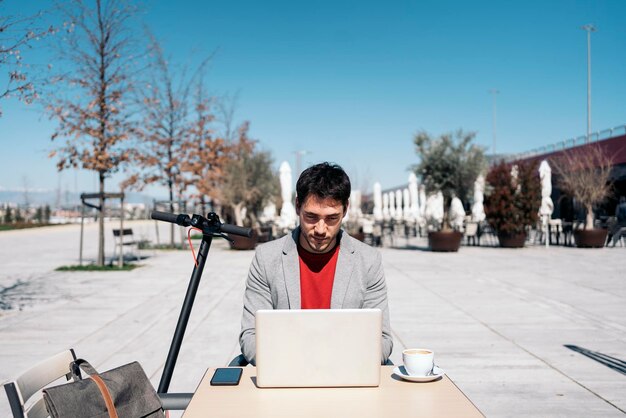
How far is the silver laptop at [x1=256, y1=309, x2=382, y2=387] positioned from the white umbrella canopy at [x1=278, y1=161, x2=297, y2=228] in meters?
16.2

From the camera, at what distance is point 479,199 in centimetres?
1842

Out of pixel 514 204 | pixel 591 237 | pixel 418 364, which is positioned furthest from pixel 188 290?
pixel 591 237

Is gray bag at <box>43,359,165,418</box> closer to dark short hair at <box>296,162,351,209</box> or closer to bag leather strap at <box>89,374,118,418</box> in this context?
bag leather strap at <box>89,374,118,418</box>

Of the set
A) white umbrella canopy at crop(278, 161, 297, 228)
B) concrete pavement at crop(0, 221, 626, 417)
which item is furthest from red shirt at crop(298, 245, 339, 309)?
white umbrella canopy at crop(278, 161, 297, 228)

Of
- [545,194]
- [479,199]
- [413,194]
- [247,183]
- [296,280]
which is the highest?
[247,183]

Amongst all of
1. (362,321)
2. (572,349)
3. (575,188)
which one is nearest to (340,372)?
(362,321)

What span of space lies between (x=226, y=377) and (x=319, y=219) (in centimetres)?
77

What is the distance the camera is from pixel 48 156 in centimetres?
1272

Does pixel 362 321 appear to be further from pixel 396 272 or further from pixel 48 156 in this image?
pixel 48 156

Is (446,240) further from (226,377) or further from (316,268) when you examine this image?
(226,377)

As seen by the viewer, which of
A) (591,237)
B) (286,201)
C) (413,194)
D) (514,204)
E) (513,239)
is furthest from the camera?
(413,194)

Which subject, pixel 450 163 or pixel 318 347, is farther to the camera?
pixel 450 163

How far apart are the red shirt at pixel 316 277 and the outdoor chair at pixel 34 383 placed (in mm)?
1015

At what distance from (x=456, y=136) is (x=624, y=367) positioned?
529 inches
